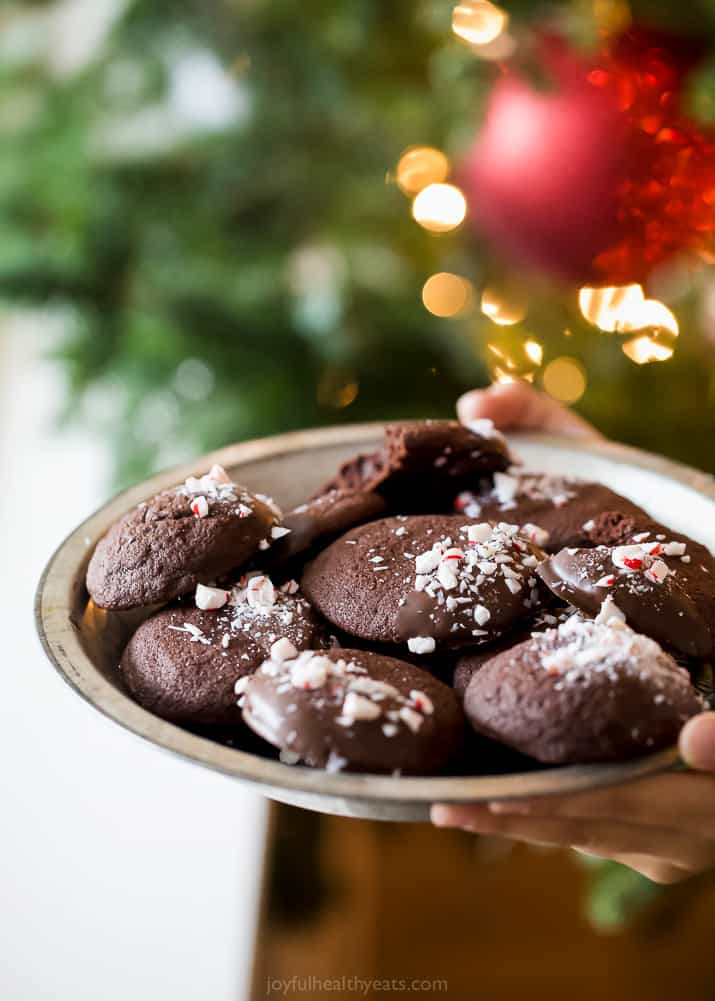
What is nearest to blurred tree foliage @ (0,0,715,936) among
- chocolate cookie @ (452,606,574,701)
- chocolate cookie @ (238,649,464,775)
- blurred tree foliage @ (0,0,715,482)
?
blurred tree foliage @ (0,0,715,482)

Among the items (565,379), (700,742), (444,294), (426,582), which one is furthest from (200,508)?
(444,294)

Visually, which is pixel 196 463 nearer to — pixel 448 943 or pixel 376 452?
pixel 376 452

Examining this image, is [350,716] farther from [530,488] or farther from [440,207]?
[440,207]

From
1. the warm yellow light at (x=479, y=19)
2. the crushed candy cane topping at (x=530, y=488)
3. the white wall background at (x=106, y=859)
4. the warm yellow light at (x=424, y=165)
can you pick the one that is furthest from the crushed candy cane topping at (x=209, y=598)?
the warm yellow light at (x=424, y=165)

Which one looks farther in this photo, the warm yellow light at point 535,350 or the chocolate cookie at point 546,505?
the warm yellow light at point 535,350

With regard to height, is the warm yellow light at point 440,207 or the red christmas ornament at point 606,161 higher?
the red christmas ornament at point 606,161

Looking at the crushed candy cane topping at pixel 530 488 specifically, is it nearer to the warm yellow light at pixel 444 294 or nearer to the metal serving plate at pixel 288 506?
the metal serving plate at pixel 288 506

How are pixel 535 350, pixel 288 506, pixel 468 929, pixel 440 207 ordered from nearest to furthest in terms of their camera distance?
pixel 288 506 → pixel 535 350 → pixel 440 207 → pixel 468 929

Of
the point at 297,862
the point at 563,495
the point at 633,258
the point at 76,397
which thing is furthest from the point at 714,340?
the point at 297,862
